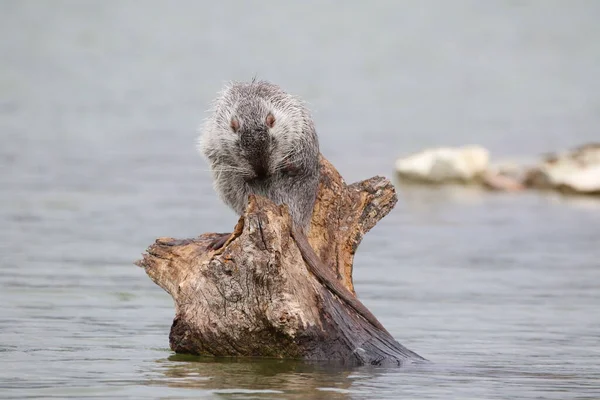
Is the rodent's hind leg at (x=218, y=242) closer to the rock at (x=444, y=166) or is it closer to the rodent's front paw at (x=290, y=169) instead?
the rodent's front paw at (x=290, y=169)

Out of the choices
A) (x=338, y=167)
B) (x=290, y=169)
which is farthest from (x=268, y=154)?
(x=338, y=167)

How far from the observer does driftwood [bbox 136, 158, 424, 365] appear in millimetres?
9000

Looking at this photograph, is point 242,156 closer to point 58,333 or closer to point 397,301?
point 58,333

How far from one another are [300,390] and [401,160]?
1431 centimetres

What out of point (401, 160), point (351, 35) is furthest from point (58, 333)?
point (351, 35)

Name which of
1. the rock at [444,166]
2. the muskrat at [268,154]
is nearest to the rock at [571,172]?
the rock at [444,166]

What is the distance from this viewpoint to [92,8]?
133 ft

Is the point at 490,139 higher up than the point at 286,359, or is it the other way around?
the point at 490,139

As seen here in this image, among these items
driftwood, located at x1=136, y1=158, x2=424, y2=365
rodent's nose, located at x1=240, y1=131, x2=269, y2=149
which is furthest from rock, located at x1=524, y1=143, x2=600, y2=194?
rodent's nose, located at x1=240, y1=131, x2=269, y2=149

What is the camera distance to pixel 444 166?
22484mm

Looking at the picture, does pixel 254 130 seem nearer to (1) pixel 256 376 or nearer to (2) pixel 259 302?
(2) pixel 259 302

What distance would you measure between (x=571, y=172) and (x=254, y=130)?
1340cm

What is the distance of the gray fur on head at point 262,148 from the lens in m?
9.37

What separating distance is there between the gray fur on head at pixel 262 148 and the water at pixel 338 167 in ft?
4.45
